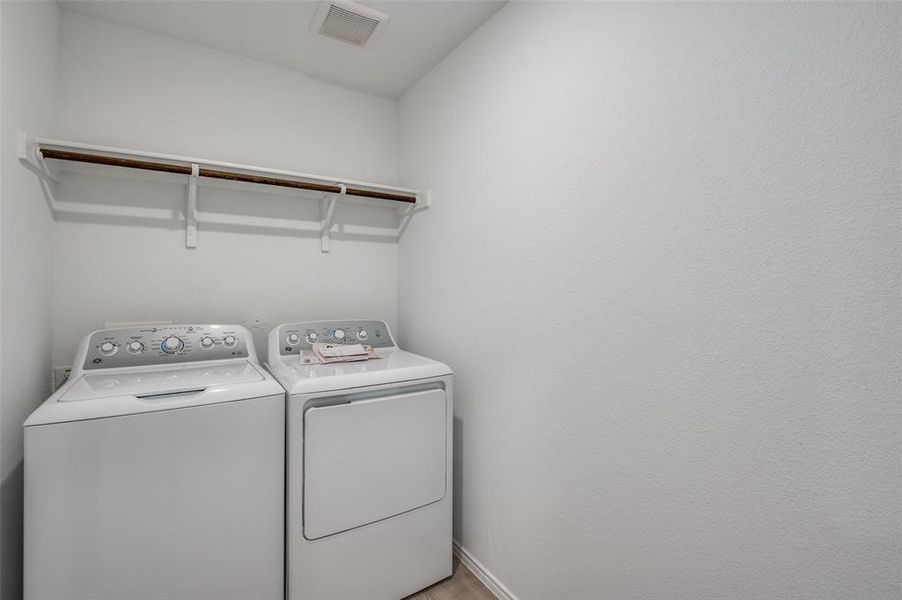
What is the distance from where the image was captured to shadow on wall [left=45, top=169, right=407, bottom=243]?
176cm

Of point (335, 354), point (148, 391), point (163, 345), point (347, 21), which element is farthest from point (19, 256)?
point (347, 21)

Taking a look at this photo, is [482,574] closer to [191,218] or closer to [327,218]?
[327,218]

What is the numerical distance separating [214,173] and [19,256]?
0.73 metres

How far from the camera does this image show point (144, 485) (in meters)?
1.20

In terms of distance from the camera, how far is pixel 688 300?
3.37 feet

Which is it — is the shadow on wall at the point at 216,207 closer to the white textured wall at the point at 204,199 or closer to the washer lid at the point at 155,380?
the white textured wall at the point at 204,199

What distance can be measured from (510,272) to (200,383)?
1220 millimetres

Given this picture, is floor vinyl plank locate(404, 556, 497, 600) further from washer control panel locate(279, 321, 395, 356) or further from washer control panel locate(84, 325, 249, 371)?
washer control panel locate(84, 325, 249, 371)

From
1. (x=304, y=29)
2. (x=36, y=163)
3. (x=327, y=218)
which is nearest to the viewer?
(x=36, y=163)

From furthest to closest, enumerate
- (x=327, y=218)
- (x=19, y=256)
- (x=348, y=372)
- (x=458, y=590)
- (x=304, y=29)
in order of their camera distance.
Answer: (x=327, y=218) < (x=304, y=29) < (x=458, y=590) < (x=348, y=372) < (x=19, y=256)

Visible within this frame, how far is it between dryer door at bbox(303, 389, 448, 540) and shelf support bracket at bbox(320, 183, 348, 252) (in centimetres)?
112

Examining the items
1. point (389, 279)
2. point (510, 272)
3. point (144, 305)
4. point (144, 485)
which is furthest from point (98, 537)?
point (389, 279)

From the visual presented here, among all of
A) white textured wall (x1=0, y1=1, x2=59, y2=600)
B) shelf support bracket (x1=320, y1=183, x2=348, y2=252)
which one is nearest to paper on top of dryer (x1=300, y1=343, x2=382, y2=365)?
shelf support bracket (x1=320, y1=183, x2=348, y2=252)

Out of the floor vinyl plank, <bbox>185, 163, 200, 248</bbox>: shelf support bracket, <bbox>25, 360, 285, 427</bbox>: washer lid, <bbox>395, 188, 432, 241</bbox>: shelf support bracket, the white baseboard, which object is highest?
<bbox>395, 188, 432, 241</bbox>: shelf support bracket
